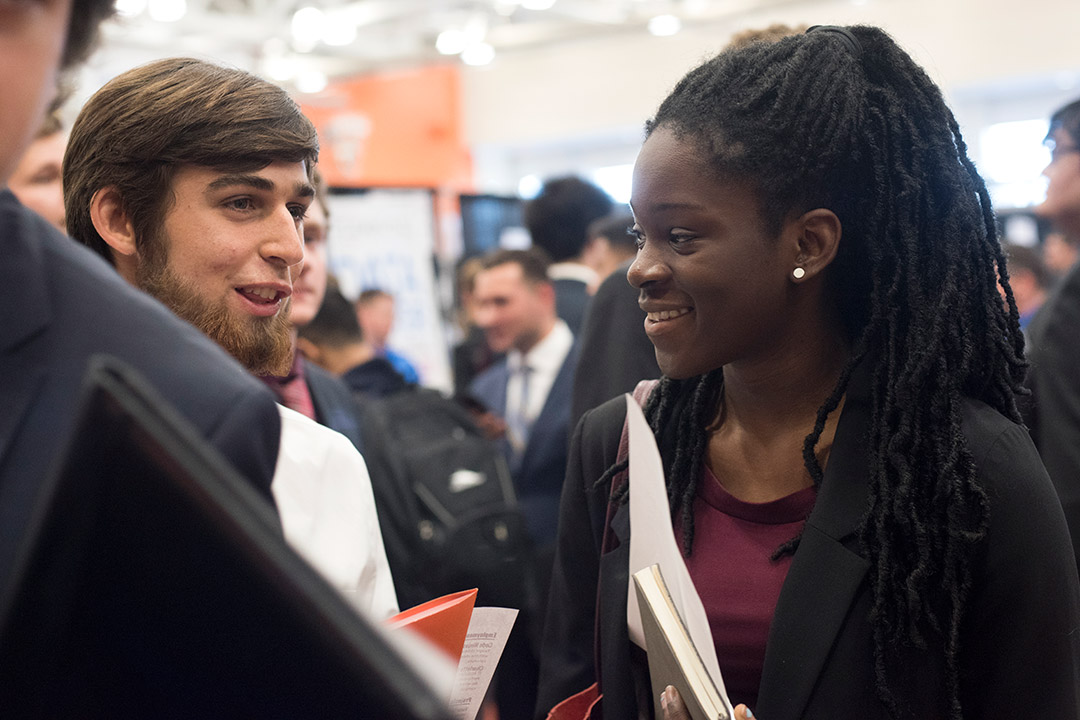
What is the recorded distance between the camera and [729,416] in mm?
1556

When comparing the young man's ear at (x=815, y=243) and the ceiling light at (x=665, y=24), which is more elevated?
the ceiling light at (x=665, y=24)

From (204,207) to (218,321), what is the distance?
155 millimetres

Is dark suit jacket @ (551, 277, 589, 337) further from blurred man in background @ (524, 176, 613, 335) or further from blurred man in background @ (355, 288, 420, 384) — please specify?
blurred man in background @ (355, 288, 420, 384)

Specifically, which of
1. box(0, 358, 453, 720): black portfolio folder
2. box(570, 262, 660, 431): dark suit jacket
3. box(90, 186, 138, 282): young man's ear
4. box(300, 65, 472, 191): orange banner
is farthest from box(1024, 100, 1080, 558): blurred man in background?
box(300, 65, 472, 191): orange banner

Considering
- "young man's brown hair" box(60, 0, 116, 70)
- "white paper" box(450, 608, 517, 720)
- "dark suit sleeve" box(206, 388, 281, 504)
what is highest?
"young man's brown hair" box(60, 0, 116, 70)

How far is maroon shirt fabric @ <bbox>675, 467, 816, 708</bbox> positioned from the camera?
1354mm

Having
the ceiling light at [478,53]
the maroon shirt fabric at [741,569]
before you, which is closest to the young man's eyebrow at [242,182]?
the maroon shirt fabric at [741,569]

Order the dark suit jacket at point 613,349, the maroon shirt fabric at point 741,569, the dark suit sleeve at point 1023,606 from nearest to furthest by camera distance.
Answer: the dark suit sleeve at point 1023,606, the maroon shirt fabric at point 741,569, the dark suit jacket at point 613,349

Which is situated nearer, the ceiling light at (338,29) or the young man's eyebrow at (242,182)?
the young man's eyebrow at (242,182)

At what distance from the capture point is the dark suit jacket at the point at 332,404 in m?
2.39

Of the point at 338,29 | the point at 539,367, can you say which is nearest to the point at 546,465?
the point at 539,367

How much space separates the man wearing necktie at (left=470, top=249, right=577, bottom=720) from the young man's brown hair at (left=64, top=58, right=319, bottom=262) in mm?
2102

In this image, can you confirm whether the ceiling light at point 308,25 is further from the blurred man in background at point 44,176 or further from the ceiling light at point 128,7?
the blurred man in background at point 44,176

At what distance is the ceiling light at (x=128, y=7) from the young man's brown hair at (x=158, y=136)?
0.11 m
